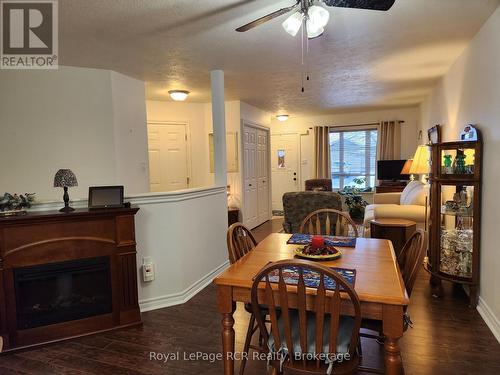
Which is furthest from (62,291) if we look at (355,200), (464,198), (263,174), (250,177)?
(355,200)

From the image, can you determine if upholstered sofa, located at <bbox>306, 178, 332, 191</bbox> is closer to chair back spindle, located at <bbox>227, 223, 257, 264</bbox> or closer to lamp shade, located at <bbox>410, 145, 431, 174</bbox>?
lamp shade, located at <bbox>410, 145, 431, 174</bbox>

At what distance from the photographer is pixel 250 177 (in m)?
6.27

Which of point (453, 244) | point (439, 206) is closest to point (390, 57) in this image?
point (439, 206)

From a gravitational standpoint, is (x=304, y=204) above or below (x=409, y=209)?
above

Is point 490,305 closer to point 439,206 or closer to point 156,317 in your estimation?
point 439,206

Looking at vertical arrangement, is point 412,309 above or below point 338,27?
below

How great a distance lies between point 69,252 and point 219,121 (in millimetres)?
2126

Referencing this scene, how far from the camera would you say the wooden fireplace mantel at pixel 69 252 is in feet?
7.83

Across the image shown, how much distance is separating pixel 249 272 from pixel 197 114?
4608 millimetres

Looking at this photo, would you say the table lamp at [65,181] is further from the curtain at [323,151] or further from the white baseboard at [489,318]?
the curtain at [323,151]

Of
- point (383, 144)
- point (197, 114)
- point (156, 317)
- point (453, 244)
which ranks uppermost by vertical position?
point (197, 114)

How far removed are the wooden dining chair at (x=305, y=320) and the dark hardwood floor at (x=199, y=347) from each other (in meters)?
0.71

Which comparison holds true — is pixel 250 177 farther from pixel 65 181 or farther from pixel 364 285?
pixel 364 285

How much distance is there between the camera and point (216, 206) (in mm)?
3852
